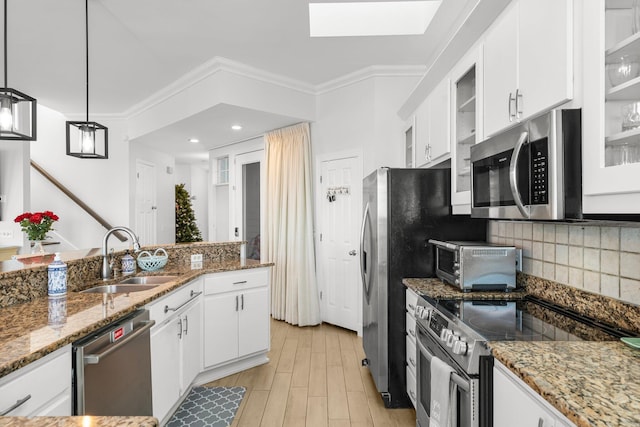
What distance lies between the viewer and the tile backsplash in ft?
4.74

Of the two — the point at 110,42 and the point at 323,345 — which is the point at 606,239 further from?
the point at 110,42

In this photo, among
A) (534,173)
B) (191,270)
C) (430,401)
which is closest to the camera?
(534,173)

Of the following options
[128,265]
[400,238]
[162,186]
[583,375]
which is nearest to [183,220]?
[162,186]

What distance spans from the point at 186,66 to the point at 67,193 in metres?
3.06

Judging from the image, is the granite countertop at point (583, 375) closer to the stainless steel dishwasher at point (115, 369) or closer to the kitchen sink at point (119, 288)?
the stainless steel dishwasher at point (115, 369)

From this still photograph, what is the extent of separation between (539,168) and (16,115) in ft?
7.82

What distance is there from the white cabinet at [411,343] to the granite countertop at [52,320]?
59.1 inches

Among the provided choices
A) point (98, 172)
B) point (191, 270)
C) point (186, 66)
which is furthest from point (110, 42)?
point (98, 172)

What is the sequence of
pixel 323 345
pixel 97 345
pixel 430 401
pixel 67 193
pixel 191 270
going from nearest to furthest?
pixel 97 345 → pixel 430 401 → pixel 191 270 → pixel 323 345 → pixel 67 193

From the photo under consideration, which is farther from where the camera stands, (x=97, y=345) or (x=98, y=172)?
(x=98, y=172)

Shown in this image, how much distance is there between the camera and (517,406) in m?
1.14

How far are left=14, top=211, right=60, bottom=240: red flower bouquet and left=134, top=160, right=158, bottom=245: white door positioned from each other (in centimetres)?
144

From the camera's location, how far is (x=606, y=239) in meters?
1.56

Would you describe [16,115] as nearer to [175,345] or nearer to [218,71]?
[175,345]
